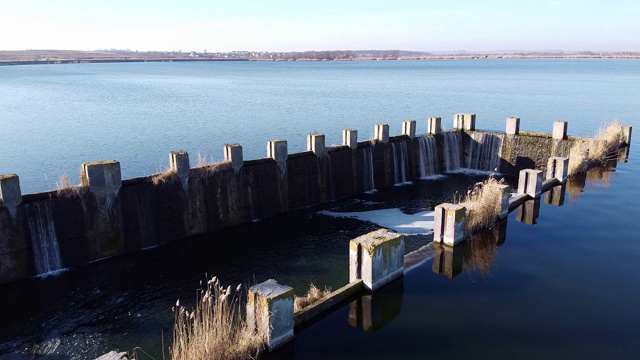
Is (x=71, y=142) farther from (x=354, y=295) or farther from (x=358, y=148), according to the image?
(x=354, y=295)

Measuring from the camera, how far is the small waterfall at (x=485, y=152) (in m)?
25.8

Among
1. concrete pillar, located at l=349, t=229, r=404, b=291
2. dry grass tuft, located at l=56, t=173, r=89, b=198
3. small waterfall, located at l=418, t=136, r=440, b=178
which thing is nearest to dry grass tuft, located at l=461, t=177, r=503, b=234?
concrete pillar, located at l=349, t=229, r=404, b=291

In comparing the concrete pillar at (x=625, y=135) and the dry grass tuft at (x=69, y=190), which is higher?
the dry grass tuft at (x=69, y=190)

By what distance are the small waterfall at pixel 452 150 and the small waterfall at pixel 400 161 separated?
311 cm

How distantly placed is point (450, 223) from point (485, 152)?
548 inches

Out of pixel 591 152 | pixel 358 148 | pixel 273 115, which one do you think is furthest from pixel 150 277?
pixel 273 115

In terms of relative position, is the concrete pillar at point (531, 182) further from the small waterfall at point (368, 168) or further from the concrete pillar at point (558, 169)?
the small waterfall at point (368, 168)

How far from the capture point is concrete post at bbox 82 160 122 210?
14.4 m

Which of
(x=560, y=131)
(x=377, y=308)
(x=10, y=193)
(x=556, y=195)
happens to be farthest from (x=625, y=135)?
(x=10, y=193)

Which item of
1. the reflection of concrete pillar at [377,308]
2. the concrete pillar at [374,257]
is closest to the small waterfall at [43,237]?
the concrete pillar at [374,257]

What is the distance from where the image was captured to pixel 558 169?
20359 mm

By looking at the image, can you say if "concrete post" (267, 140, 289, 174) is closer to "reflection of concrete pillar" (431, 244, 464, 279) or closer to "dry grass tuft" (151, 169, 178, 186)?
"dry grass tuft" (151, 169, 178, 186)

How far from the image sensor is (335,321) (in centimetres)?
1025

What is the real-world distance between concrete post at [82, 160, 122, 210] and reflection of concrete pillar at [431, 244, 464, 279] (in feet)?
31.9
